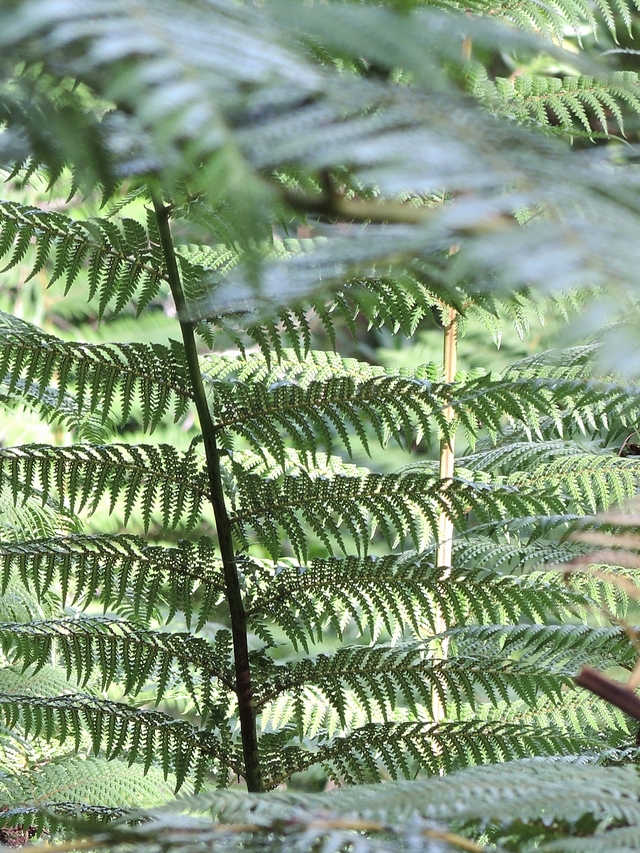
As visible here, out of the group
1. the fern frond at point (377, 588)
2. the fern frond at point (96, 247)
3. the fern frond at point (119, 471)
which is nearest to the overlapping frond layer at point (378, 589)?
the fern frond at point (377, 588)

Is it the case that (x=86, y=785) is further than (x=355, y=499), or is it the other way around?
(x=86, y=785)

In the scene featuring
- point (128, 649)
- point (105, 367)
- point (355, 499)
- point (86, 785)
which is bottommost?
point (86, 785)

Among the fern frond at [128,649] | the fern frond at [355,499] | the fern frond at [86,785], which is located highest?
the fern frond at [355,499]

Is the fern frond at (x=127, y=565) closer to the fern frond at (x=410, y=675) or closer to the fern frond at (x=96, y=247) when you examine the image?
the fern frond at (x=410, y=675)

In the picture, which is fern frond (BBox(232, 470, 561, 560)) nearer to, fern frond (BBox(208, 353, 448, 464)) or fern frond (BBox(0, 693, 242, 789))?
fern frond (BBox(208, 353, 448, 464))

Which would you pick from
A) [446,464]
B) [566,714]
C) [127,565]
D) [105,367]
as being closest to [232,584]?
[127,565]

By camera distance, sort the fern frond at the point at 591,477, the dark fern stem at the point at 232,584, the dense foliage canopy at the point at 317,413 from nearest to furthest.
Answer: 1. the dense foliage canopy at the point at 317,413
2. the dark fern stem at the point at 232,584
3. the fern frond at the point at 591,477

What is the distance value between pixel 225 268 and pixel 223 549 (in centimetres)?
32

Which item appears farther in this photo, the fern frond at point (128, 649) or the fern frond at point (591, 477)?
the fern frond at point (591, 477)

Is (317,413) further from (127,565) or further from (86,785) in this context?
(86,785)

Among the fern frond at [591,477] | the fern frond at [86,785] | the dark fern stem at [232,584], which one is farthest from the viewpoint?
the fern frond at [591,477]

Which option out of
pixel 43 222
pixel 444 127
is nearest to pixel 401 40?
pixel 444 127

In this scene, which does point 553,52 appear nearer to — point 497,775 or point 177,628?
point 497,775

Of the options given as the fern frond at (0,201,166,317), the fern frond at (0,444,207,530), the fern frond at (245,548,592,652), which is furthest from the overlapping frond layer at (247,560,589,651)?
the fern frond at (0,201,166,317)
